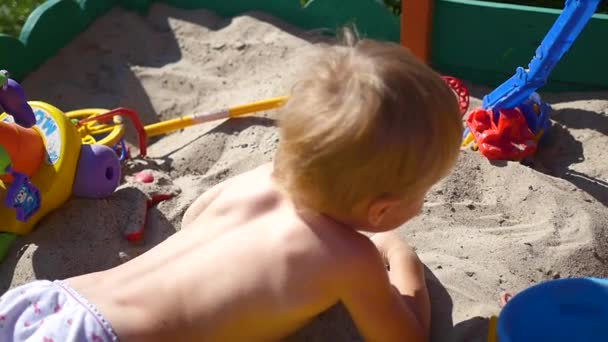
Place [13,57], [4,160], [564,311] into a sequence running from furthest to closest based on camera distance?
[13,57]
[4,160]
[564,311]

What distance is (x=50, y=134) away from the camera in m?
1.94

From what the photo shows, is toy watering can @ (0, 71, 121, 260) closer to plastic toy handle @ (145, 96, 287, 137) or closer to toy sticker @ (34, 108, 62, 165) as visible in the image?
toy sticker @ (34, 108, 62, 165)

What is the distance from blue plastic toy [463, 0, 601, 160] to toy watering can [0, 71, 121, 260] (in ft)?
3.04

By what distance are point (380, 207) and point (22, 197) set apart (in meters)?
0.90

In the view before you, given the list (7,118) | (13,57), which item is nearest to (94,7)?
(13,57)

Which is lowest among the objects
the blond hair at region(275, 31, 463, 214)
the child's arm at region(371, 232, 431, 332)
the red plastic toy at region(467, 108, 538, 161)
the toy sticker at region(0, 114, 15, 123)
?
the red plastic toy at region(467, 108, 538, 161)

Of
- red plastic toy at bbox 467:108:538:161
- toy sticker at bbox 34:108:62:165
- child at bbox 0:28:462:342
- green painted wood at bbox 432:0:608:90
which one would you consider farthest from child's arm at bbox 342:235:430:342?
green painted wood at bbox 432:0:608:90

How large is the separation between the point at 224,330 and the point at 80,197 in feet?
2.60

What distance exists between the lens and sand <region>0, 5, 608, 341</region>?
66.4 inches

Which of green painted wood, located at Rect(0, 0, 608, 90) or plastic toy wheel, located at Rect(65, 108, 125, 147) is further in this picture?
green painted wood, located at Rect(0, 0, 608, 90)

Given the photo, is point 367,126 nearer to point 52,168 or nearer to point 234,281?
point 234,281

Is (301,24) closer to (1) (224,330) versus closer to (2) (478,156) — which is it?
(2) (478,156)

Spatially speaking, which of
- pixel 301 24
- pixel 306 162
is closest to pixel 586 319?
pixel 306 162

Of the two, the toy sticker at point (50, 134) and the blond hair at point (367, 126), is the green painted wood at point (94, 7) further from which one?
the blond hair at point (367, 126)
